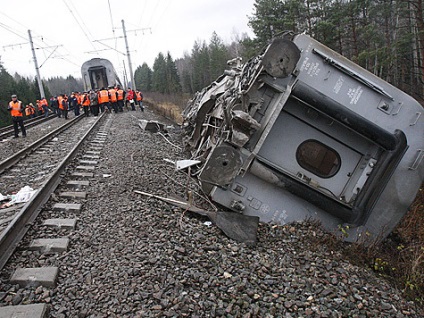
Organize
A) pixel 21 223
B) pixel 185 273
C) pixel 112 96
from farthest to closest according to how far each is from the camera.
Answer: pixel 112 96 → pixel 21 223 → pixel 185 273

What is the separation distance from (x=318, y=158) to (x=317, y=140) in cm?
30

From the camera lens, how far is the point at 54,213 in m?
4.24

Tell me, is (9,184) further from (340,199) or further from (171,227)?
(340,199)

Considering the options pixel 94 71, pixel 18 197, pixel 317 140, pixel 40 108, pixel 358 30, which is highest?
pixel 358 30

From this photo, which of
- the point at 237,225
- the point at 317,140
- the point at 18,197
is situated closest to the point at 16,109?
the point at 18,197

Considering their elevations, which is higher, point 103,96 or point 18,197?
point 18,197

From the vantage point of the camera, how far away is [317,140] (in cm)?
499

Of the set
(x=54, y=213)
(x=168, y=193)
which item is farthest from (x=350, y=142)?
(x=54, y=213)

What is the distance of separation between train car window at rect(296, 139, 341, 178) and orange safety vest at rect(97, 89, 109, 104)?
47.8ft

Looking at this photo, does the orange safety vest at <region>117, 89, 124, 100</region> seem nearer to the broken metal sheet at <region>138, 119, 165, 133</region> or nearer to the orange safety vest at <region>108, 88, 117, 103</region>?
the orange safety vest at <region>108, 88, 117, 103</region>

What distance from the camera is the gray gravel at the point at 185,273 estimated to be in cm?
255

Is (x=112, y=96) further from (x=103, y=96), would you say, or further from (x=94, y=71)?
(x=94, y=71)

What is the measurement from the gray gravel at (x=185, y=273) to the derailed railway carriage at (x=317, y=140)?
21.0 inches

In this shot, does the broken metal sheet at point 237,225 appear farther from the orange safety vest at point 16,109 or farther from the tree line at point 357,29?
the tree line at point 357,29
